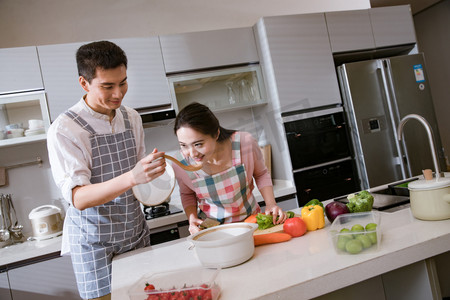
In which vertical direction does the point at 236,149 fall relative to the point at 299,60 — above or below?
below

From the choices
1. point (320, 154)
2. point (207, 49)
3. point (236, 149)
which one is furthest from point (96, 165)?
point (320, 154)

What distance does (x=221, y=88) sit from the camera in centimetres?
312

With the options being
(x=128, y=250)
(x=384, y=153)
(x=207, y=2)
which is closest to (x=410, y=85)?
(x=384, y=153)

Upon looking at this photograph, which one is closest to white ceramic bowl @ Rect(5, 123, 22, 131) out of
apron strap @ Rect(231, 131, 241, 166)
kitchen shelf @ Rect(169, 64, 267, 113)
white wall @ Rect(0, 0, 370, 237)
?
white wall @ Rect(0, 0, 370, 237)

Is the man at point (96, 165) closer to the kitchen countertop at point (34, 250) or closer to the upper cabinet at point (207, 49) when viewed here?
the kitchen countertop at point (34, 250)

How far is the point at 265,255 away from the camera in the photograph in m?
1.10

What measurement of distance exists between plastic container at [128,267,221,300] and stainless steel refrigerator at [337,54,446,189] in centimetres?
247

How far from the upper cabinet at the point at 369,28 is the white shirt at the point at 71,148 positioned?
2383 millimetres

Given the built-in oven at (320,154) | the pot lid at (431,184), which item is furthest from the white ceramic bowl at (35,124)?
the pot lid at (431,184)

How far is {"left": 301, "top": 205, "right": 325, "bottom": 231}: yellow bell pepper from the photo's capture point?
4.16 feet

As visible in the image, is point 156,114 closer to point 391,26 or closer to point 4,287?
point 4,287

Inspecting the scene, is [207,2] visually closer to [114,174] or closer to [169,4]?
[169,4]

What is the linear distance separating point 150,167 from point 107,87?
43 centimetres

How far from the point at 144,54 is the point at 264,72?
1.01 m
